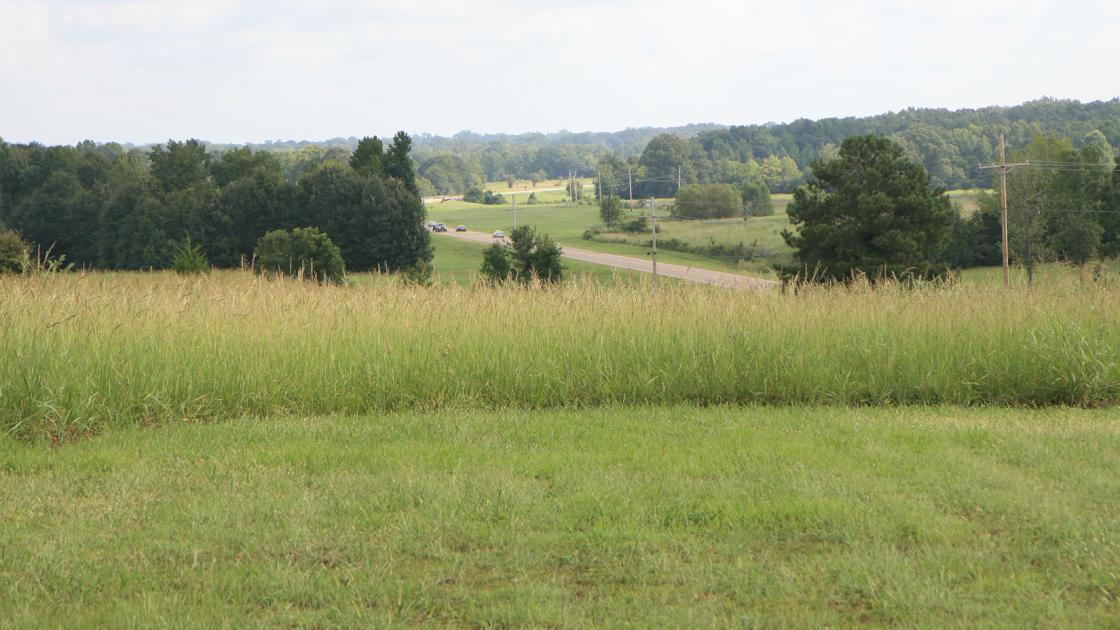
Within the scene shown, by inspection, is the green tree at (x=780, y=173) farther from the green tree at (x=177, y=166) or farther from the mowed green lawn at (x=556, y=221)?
the green tree at (x=177, y=166)

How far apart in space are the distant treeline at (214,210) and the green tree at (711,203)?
34.3m

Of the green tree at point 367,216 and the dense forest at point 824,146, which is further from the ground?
the dense forest at point 824,146

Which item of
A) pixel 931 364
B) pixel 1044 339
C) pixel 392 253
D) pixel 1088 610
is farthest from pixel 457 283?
pixel 392 253

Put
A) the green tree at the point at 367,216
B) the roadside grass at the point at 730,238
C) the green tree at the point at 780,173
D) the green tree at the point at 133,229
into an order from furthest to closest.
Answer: the green tree at the point at 780,173 → the green tree at the point at 367,216 → the green tree at the point at 133,229 → the roadside grass at the point at 730,238

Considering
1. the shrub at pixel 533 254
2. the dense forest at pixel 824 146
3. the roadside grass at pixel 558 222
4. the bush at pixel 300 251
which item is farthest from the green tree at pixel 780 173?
the shrub at pixel 533 254

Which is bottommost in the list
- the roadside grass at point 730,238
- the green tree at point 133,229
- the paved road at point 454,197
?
the roadside grass at point 730,238

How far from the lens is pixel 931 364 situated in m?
8.51

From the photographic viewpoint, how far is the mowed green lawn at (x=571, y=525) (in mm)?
4086

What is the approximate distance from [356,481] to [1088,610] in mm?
3813

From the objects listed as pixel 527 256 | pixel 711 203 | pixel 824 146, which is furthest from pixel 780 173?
pixel 527 256

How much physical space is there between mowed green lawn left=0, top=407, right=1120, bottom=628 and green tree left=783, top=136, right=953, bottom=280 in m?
37.8

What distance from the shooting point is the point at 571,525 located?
5.03m

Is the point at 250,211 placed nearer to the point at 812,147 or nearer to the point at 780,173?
the point at 780,173

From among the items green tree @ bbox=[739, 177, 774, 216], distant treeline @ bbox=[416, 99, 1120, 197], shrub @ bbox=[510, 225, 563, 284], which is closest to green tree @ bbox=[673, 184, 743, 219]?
green tree @ bbox=[739, 177, 774, 216]
